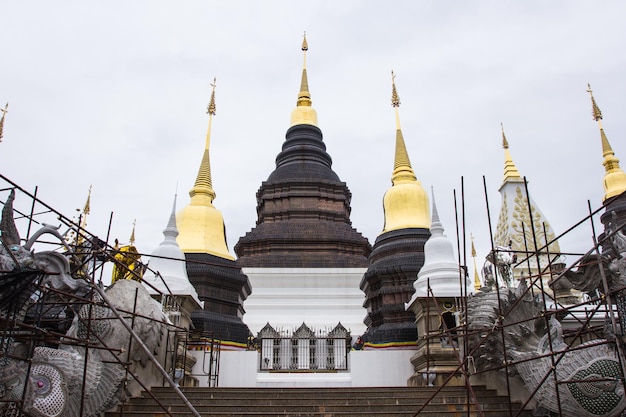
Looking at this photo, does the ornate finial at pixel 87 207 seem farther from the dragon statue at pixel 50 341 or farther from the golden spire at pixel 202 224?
the dragon statue at pixel 50 341

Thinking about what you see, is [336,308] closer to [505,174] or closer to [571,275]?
[505,174]

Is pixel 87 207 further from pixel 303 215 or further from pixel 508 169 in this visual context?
pixel 508 169

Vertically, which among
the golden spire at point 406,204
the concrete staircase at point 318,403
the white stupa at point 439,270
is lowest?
the concrete staircase at point 318,403

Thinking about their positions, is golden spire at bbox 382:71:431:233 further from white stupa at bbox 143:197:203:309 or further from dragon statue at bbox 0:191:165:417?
A: dragon statue at bbox 0:191:165:417

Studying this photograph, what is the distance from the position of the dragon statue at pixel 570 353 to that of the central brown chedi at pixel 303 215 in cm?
1706

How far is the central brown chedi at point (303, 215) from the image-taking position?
27844 millimetres

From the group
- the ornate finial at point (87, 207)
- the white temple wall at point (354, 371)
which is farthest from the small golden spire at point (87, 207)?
the white temple wall at point (354, 371)

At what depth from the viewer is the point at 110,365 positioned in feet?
29.9

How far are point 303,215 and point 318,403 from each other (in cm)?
1994

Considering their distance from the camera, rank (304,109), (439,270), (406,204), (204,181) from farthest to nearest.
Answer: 1. (304,109)
2. (204,181)
3. (406,204)
4. (439,270)

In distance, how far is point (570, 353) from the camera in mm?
8469

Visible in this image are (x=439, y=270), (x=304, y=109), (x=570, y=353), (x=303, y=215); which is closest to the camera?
(x=570, y=353)

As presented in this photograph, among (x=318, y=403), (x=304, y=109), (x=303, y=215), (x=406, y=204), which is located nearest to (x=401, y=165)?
(x=406, y=204)

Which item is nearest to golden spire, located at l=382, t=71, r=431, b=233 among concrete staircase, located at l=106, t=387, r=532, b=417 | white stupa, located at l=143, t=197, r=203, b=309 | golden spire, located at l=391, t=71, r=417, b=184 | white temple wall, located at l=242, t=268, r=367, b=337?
golden spire, located at l=391, t=71, r=417, b=184
